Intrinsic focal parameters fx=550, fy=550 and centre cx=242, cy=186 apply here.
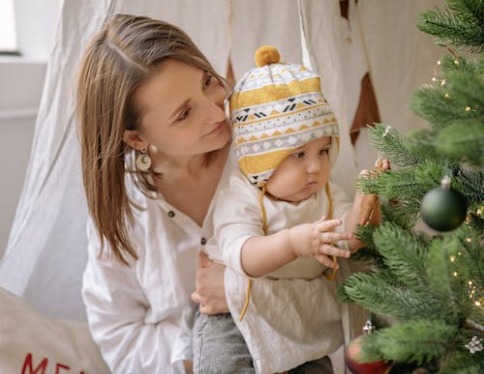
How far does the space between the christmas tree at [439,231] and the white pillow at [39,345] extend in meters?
0.68

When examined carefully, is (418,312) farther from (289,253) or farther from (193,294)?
(193,294)

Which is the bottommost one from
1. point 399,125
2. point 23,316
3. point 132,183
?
point 23,316

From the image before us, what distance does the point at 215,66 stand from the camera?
1319 mm

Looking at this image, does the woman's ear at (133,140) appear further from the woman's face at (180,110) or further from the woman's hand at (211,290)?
the woman's hand at (211,290)

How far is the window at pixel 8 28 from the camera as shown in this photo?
152 centimetres

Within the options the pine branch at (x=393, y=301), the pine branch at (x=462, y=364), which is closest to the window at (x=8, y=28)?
the pine branch at (x=393, y=301)

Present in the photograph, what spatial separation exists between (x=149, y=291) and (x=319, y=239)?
1.63ft

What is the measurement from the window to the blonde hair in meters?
0.64

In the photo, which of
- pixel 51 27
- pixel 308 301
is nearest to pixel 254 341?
pixel 308 301

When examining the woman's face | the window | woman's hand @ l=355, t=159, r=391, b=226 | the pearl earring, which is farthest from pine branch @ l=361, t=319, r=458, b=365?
the window

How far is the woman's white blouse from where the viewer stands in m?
1.11

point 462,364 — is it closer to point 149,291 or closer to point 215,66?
point 149,291

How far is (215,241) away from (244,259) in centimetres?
20

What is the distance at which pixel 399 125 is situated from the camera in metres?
1.37
